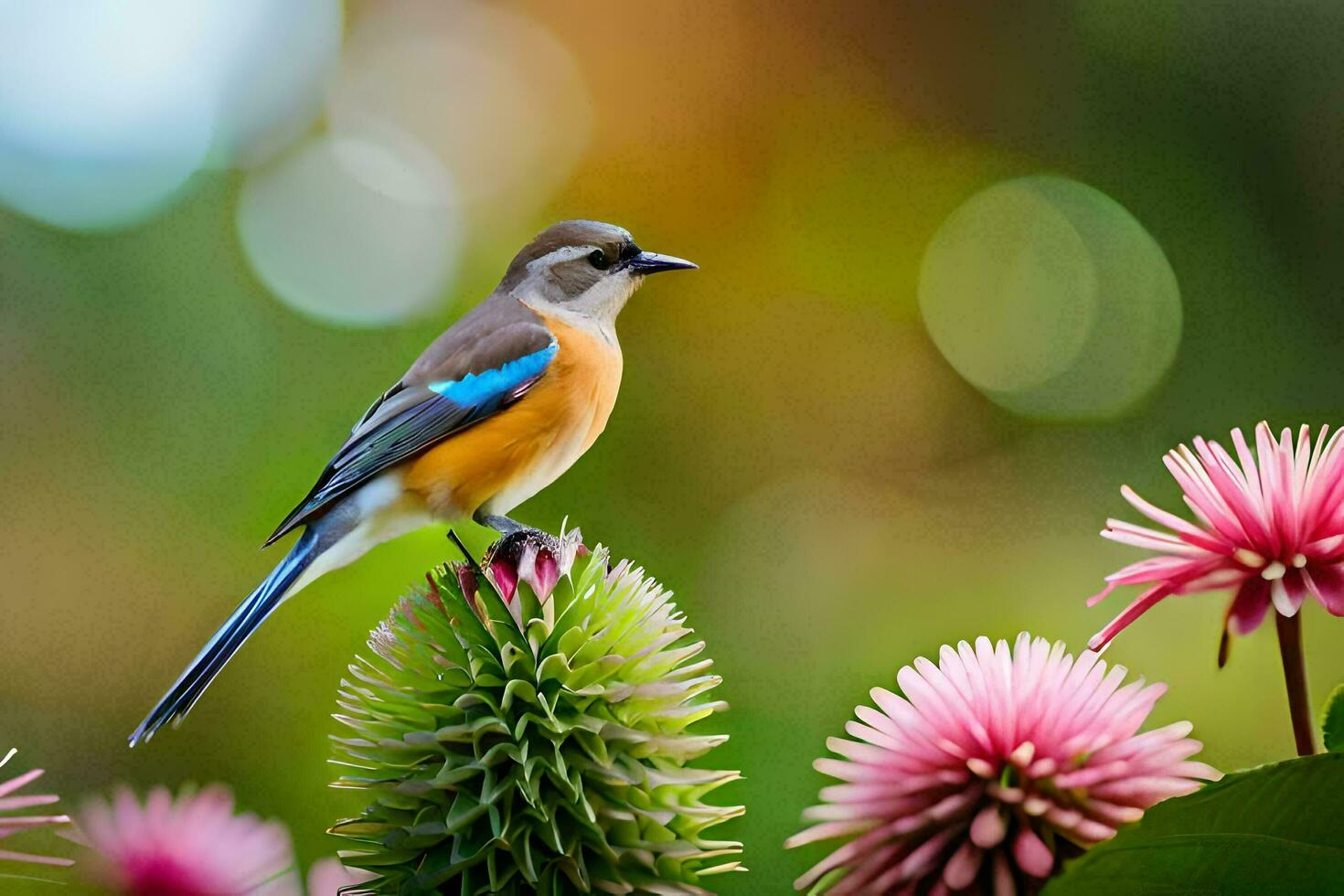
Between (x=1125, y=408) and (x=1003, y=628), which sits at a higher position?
(x=1125, y=408)

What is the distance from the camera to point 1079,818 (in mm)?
908

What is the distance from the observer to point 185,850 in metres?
1.44

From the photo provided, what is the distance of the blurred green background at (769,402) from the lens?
9.57 ft

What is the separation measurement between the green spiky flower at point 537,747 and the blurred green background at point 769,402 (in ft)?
3.45

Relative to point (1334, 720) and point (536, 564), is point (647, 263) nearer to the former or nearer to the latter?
point (536, 564)

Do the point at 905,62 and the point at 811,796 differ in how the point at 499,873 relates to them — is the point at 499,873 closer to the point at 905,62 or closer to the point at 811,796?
the point at 811,796

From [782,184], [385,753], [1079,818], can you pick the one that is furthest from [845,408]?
[1079,818]

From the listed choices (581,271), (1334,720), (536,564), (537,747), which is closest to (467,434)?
(581,271)

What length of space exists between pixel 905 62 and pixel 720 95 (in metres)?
0.67

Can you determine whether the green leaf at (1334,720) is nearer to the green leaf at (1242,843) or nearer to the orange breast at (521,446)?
the green leaf at (1242,843)

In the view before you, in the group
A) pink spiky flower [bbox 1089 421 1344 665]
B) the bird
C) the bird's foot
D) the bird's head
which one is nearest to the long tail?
the bird

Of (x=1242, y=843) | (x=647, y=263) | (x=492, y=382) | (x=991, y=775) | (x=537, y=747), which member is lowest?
(x=1242, y=843)

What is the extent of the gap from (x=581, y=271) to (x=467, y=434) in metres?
0.55

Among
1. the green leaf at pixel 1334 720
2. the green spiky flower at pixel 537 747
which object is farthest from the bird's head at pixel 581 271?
the green leaf at pixel 1334 720
